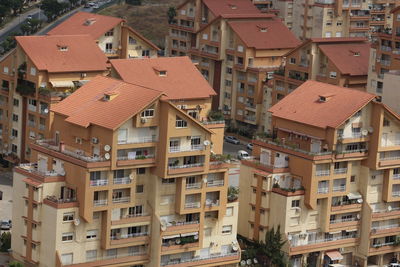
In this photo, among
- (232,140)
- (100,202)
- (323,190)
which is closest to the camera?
(100,202)

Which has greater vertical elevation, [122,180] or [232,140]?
→ [122,180]

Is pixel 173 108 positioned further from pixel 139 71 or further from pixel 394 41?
pixel 394 41

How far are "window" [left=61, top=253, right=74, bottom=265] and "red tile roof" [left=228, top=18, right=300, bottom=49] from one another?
140 feet

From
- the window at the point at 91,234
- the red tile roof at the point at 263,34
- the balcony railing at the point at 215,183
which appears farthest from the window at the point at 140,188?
the red tile roof at the point at 263,34

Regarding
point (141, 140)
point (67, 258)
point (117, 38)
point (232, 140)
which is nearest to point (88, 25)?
point (117, 38)

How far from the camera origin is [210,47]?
11856cm

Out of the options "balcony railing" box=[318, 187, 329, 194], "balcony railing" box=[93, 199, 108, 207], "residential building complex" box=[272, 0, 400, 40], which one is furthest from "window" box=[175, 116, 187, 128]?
"residential building complex" box=[272, 0, 400, 40]

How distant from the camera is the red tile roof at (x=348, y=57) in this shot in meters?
107

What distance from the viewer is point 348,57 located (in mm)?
107500

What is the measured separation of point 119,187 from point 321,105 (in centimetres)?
1497

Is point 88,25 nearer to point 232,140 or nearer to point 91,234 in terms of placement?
A: point 232,140

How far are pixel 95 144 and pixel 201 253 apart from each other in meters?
9.83

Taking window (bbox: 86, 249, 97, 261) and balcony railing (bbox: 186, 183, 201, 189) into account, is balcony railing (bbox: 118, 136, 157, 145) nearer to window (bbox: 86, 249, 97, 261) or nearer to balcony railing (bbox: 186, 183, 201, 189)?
balcony railing (bbox: 186, 183, 201, 189)

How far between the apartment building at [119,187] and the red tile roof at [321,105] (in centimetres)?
705
